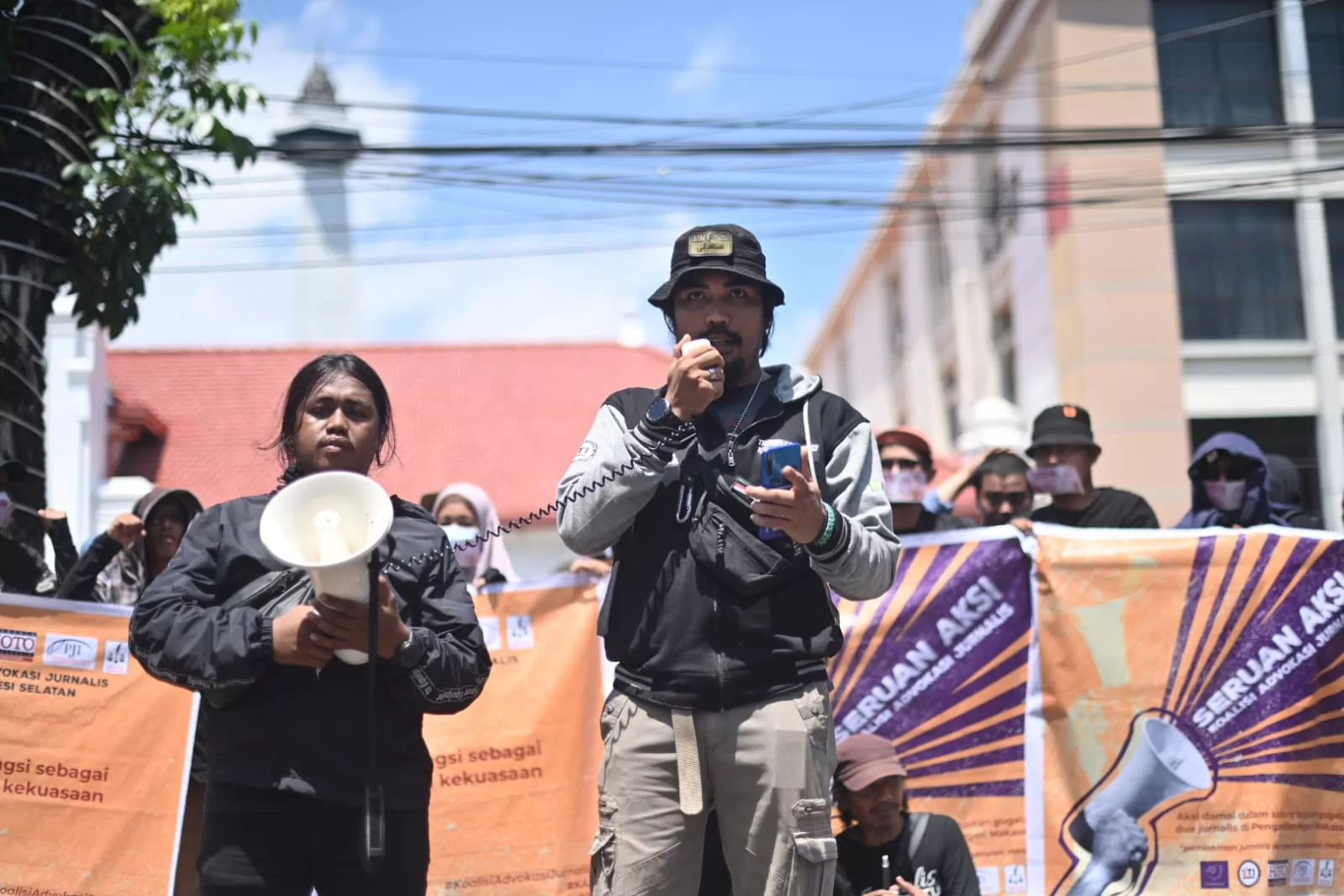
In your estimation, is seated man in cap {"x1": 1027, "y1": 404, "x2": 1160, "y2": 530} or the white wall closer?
seated man in cap {"x1": 1027, "y1": 404, "x2": 1160, "y2": 530}

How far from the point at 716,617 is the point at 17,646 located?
3.52m

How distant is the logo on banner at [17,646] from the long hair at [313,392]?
2.76m

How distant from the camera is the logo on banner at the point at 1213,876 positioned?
5.23 meters

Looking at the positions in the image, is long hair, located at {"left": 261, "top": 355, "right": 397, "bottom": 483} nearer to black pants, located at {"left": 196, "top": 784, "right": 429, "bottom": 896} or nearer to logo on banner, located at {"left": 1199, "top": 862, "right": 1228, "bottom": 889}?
black pants, located at {"left": 196, "top": 784, "right": 429, "bottom": 896}

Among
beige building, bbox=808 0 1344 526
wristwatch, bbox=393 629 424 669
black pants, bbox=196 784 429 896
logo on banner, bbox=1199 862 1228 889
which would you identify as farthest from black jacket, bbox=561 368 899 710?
beige building, bbox=808 0 1344 526

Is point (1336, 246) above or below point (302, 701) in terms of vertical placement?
above

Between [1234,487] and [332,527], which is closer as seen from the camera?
[332,527]

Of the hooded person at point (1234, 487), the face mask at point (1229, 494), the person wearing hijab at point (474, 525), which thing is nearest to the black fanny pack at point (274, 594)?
the person wearing hijab at point (474, 525)

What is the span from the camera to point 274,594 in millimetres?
2793

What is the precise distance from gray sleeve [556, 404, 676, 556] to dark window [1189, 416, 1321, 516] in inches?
646

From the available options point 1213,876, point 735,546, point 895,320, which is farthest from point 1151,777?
point 895,320

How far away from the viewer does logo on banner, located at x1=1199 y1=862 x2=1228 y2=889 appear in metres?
5.23

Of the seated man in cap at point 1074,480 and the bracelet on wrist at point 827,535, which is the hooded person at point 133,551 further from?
the seated man in cap at point 1074,480

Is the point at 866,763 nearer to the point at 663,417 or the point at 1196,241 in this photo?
the point at 663,417
